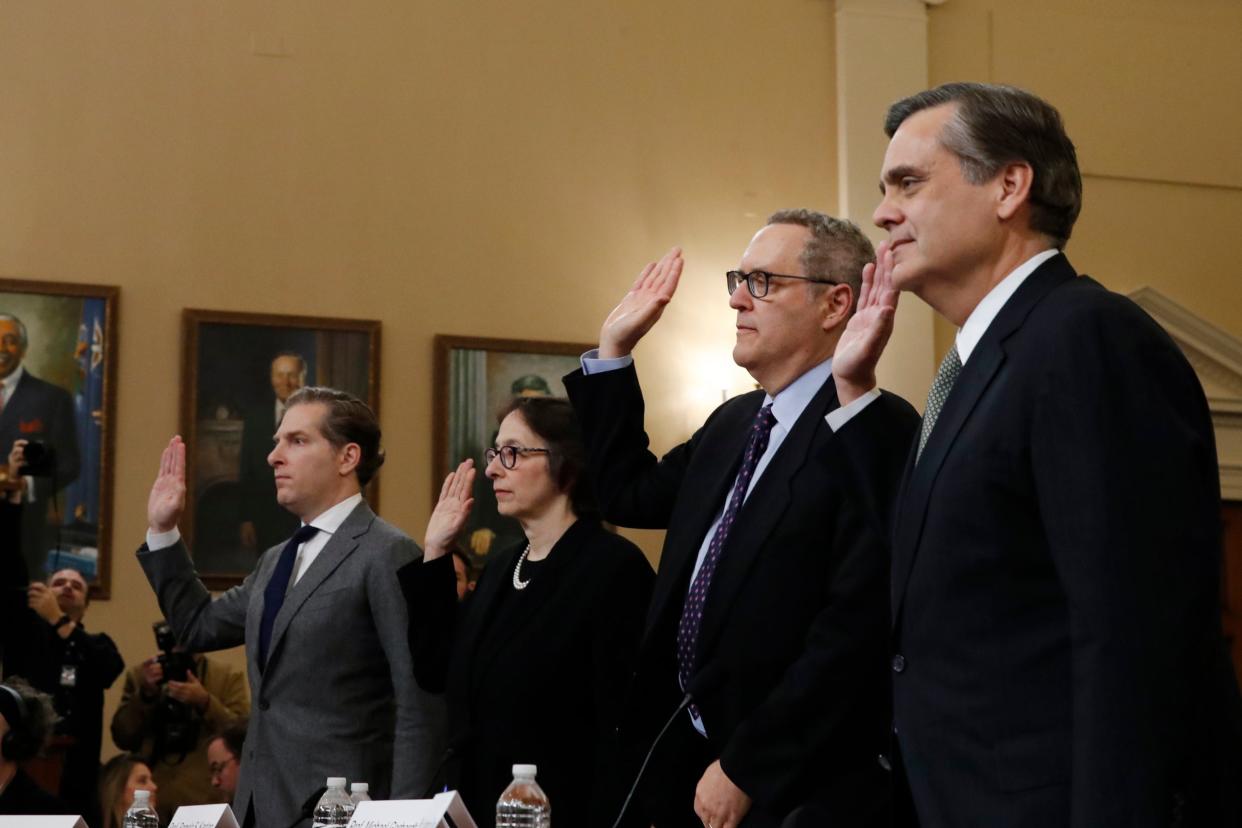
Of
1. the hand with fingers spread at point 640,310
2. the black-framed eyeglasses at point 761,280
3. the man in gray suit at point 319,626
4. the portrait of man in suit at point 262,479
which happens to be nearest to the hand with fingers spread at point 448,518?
the man in gray suit at point 319,626

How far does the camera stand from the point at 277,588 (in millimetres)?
4363

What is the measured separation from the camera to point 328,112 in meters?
8.79

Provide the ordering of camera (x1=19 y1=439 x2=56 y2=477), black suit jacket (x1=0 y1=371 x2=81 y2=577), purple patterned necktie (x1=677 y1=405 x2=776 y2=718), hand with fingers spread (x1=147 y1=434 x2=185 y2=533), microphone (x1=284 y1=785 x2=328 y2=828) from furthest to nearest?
black suit jacket (x1=0 y1=371 x2=81 y2=577)
camera (x1=19 y1=439 x2=56 y2=477)
hand with fingers spread (x1=147 y1=434 x2=185 y2=533)
microphone (x1=284 y1=785 x2=328 y2=828)
purple patterned necktie (x1=677 y1=405 x2=776 y2=718)

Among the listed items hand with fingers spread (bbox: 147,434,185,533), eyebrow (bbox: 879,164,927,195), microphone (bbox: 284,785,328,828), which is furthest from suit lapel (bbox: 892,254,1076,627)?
hand with fingers spread (bbox: 147,434,185,533)

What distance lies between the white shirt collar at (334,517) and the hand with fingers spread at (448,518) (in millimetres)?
281

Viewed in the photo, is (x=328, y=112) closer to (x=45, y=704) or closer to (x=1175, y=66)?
(x=45, y=704)

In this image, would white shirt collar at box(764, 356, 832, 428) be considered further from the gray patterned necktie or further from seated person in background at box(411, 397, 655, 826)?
the gray patterned necktie

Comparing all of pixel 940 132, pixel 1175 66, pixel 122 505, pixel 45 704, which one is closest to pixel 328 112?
pixel 122 505

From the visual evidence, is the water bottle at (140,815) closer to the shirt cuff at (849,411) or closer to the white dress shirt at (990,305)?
the shirt cuff at (849,411)

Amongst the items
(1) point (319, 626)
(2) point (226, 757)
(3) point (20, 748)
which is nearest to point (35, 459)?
(3) point (20, 748)

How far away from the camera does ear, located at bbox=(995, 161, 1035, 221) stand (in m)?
2.47

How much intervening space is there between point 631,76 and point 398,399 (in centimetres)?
228

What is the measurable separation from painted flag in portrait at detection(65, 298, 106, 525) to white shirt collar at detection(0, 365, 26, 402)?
263 millimetres

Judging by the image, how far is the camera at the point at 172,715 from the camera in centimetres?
716
